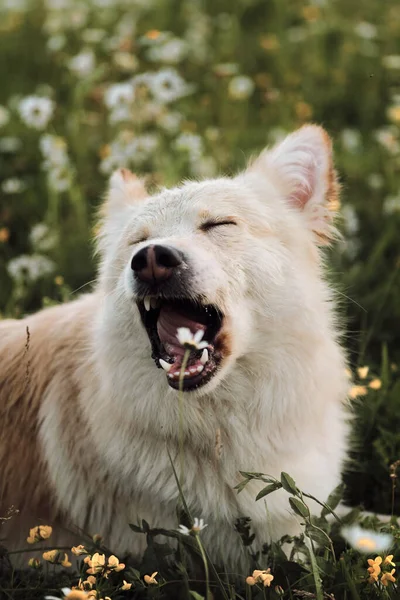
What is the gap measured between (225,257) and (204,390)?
1.55 ft

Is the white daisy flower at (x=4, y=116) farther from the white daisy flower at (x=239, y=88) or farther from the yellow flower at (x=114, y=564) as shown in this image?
the yellow flower at (x=114, y=564)

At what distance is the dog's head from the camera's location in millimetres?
2602

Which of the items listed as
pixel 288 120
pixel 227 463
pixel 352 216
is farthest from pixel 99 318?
pixel 288 120

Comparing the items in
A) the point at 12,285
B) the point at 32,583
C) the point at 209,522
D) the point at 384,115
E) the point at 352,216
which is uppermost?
the point at 384,115

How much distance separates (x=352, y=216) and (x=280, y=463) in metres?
2.67

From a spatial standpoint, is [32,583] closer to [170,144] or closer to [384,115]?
[170,144]

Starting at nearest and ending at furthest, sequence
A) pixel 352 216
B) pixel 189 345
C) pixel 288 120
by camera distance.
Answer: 1. pixel 189 345
2. pixel 352 216
3. pixel 288 120

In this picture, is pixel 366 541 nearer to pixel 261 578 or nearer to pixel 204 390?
pixel 261 578

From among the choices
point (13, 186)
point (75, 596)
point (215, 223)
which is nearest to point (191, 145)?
point (13, 186)

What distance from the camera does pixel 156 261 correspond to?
2559 mm

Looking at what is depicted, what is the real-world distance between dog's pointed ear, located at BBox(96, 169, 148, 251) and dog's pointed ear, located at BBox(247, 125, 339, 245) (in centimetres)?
54

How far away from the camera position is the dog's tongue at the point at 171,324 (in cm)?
271

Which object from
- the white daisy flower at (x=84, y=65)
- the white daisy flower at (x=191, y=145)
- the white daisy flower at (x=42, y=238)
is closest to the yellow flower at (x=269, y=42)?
the white daisy flower at (x=84, y=65)

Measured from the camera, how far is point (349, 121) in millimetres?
6910
